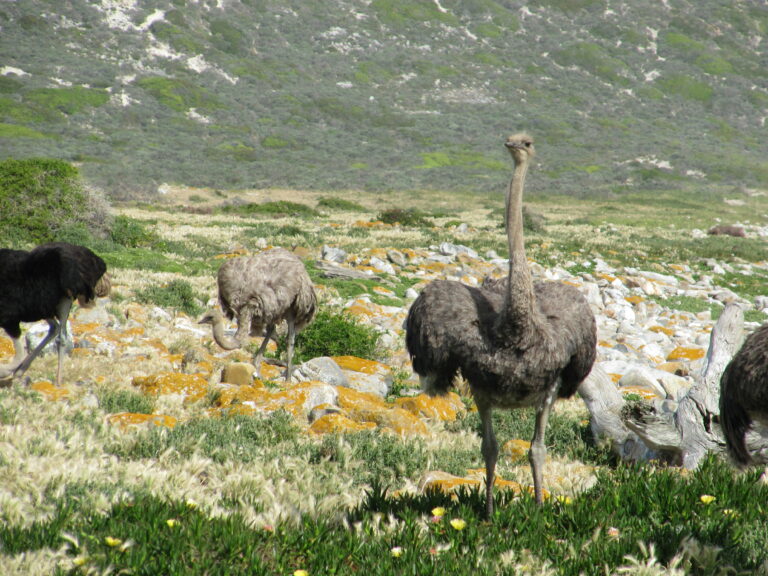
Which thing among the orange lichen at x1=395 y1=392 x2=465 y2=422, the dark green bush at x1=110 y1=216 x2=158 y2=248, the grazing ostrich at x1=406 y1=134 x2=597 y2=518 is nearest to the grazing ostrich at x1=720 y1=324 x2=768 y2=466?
the grazing ostrich at x1=406 y1=134 x2=597 y2=518

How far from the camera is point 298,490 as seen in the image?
538cm

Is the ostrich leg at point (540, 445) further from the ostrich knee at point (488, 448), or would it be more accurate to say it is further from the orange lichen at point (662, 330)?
the orange lichen at point (662, 330)

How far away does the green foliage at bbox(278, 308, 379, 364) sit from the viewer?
10938 mm

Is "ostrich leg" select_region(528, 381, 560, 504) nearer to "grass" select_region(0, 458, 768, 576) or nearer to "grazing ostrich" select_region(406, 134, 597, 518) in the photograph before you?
"grazing ostrich" select_region(406, 134, 597, 518)

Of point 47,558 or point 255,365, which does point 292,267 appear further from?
point 47,558

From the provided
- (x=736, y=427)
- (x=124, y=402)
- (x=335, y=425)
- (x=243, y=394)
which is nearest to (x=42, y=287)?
(x=124, y=402)

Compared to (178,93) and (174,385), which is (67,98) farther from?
(174,385)

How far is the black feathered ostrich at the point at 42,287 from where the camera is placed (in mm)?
8258

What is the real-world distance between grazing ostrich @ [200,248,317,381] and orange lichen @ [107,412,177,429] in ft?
7.02

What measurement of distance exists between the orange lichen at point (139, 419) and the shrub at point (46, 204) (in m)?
12.6

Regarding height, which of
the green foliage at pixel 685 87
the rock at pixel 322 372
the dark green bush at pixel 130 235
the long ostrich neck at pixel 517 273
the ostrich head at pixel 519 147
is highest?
the green foliage at pixel 685 87

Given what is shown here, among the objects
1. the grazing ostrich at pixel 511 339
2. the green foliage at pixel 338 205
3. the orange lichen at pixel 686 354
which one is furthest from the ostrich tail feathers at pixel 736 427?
the green foliage at pixel 338 205

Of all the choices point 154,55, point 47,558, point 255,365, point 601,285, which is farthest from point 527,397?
point 154,55

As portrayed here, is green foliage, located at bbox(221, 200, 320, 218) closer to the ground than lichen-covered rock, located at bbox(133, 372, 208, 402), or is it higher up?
closer to the ground
